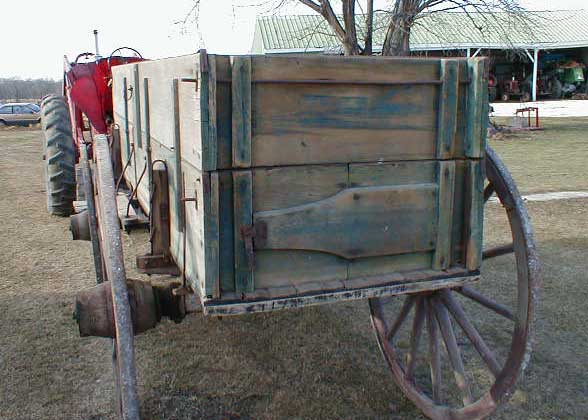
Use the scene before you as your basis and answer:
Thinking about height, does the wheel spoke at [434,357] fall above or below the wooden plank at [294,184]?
below

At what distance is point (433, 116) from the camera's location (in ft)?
8.11

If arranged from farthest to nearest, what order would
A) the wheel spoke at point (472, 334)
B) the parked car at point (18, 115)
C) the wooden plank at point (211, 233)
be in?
the parked car at point (18, 115)
the wheel spoke at point (472, 334)
the wooden plank at point (211, 233)

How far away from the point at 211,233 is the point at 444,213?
0.94 meters

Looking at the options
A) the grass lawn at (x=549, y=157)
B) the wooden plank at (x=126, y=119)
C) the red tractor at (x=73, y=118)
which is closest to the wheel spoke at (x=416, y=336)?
the wooden plank at (x=126, y=119)

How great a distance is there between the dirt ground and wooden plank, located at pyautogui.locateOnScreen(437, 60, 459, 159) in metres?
1.44

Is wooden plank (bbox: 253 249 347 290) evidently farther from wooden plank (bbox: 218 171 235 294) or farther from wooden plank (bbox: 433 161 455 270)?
wooden plank (bbox: 433 161 455 270)

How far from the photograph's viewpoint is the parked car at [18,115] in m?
25.5

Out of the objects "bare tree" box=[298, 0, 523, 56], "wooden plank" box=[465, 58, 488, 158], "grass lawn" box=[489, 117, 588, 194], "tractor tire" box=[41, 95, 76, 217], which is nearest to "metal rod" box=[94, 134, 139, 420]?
"wooden plank" box=[465, 58, 488, 158]

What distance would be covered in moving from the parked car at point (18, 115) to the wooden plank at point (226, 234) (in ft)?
84.0

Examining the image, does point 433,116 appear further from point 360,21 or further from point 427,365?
point 360,21

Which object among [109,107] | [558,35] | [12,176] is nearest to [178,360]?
[109,107]

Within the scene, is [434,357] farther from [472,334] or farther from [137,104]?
[137,104]

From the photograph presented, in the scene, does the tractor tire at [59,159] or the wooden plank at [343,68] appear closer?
the wooden plank at [343,68]

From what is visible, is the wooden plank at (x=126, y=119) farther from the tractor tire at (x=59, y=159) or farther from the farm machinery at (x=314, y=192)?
the tractor tire at (x=59, y=159)
